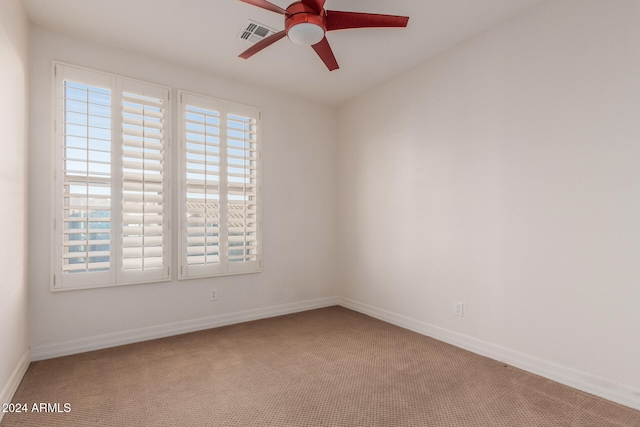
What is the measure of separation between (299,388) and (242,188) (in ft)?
7.15

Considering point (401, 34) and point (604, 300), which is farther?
point (401, 34)

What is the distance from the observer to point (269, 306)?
399 cm

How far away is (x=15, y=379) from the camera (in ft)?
7.43

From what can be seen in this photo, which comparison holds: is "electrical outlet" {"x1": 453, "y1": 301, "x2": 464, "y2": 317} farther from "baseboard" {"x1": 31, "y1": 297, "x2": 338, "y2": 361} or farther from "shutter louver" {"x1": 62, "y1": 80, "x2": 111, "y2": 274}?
"shutter louver" {"x1": 62, "y1": 80, "x2": 111, "y2": 274}

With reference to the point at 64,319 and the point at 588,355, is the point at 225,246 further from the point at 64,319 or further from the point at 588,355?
the point at 588,355

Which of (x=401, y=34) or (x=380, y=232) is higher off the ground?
(x=401, y=34)

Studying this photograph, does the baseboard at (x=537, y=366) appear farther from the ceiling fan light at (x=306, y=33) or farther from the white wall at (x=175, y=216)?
the ceiling fan light at (x=306, y=33)

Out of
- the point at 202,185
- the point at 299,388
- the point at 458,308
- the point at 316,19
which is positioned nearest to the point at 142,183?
the point at 202,185

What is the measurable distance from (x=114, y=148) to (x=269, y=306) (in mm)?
2232

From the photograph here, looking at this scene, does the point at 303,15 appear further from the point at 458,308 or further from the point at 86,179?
the point at 458,308

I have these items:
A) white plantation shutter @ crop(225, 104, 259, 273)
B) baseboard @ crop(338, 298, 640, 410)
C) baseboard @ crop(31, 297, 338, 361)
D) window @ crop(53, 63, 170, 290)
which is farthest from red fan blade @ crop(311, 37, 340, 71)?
baseboard @ crop(31, 297, 338, 361)

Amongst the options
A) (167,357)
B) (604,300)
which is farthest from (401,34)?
(167,357)

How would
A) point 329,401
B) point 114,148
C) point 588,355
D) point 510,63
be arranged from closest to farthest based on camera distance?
point 329,401
point 588,355
point 510,63
point 114,148

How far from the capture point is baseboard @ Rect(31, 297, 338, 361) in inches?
110
